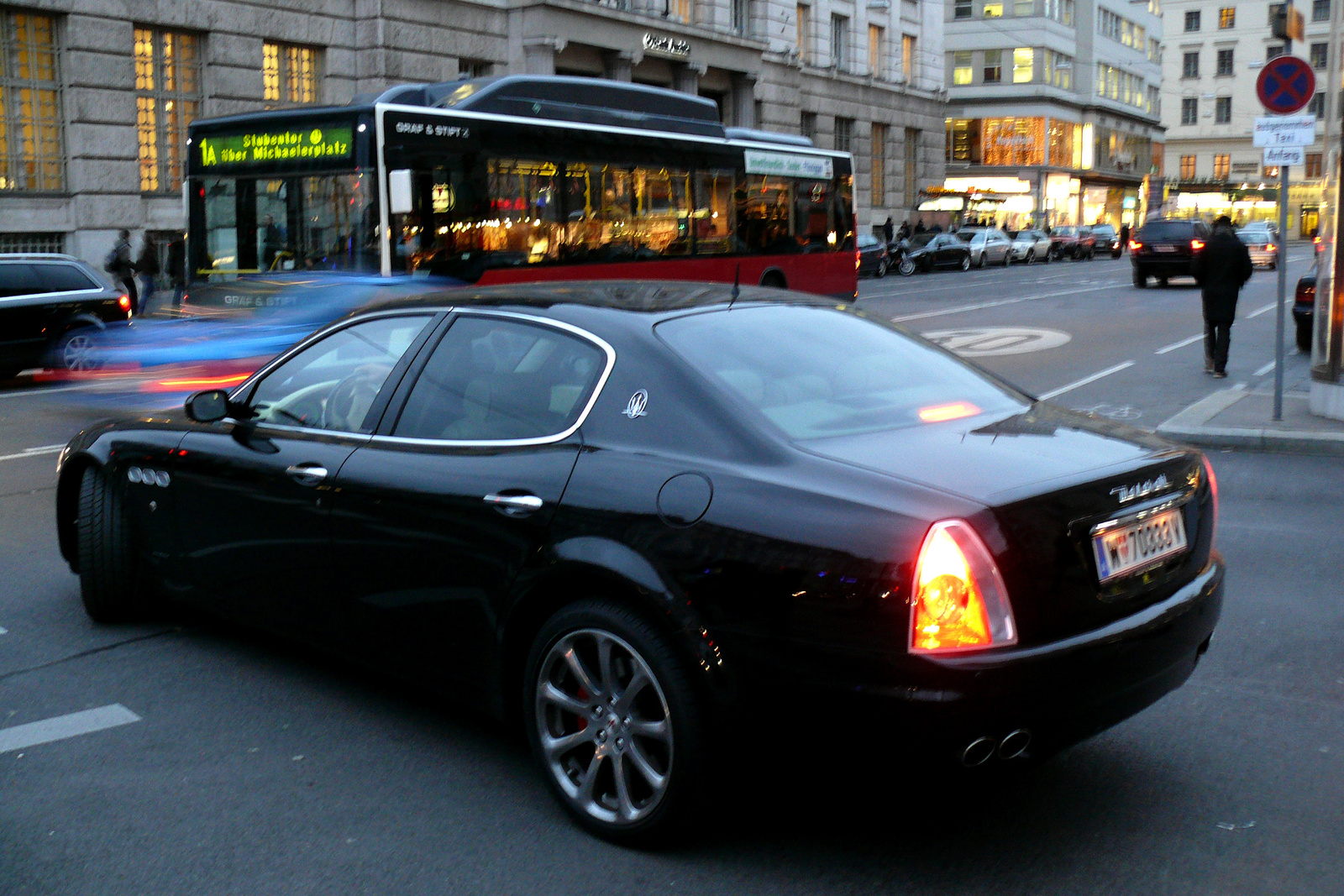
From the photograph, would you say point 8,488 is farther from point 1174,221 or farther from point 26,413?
point 1174,221

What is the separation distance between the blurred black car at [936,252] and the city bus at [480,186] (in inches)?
1079

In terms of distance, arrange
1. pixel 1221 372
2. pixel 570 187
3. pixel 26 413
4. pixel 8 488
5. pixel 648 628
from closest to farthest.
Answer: pixel 648 628
pixel 8 488
pixel 26 413
pixel 1221 372
pixel 570 187

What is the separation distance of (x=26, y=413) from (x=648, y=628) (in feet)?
38.2

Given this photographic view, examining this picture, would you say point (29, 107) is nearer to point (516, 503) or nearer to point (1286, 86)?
point (1286, 86)

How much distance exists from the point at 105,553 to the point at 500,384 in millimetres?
2368

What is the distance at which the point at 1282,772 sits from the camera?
4109mm

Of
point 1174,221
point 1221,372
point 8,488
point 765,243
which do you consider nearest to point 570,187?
point 765,243

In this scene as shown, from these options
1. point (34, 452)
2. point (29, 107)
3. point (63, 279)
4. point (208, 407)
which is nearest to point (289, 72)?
point (29, 107)

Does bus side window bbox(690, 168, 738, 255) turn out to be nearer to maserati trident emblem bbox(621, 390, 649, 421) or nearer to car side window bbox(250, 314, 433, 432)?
car side window bbox(250, 314, 433, 432)

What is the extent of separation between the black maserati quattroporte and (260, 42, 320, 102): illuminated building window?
85.0 ft

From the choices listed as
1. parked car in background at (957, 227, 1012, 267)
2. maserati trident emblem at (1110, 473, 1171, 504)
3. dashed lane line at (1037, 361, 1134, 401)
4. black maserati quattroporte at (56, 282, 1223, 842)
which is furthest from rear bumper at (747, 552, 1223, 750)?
parked car in background at (957, 227, 1012, 267)

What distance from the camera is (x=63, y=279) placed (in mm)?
16266

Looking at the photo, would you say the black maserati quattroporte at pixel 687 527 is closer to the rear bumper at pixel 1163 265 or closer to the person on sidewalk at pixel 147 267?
the person on sidewalk at pixel 147 267

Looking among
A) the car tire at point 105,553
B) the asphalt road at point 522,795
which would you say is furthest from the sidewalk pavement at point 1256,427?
the car tire at point 105,553
